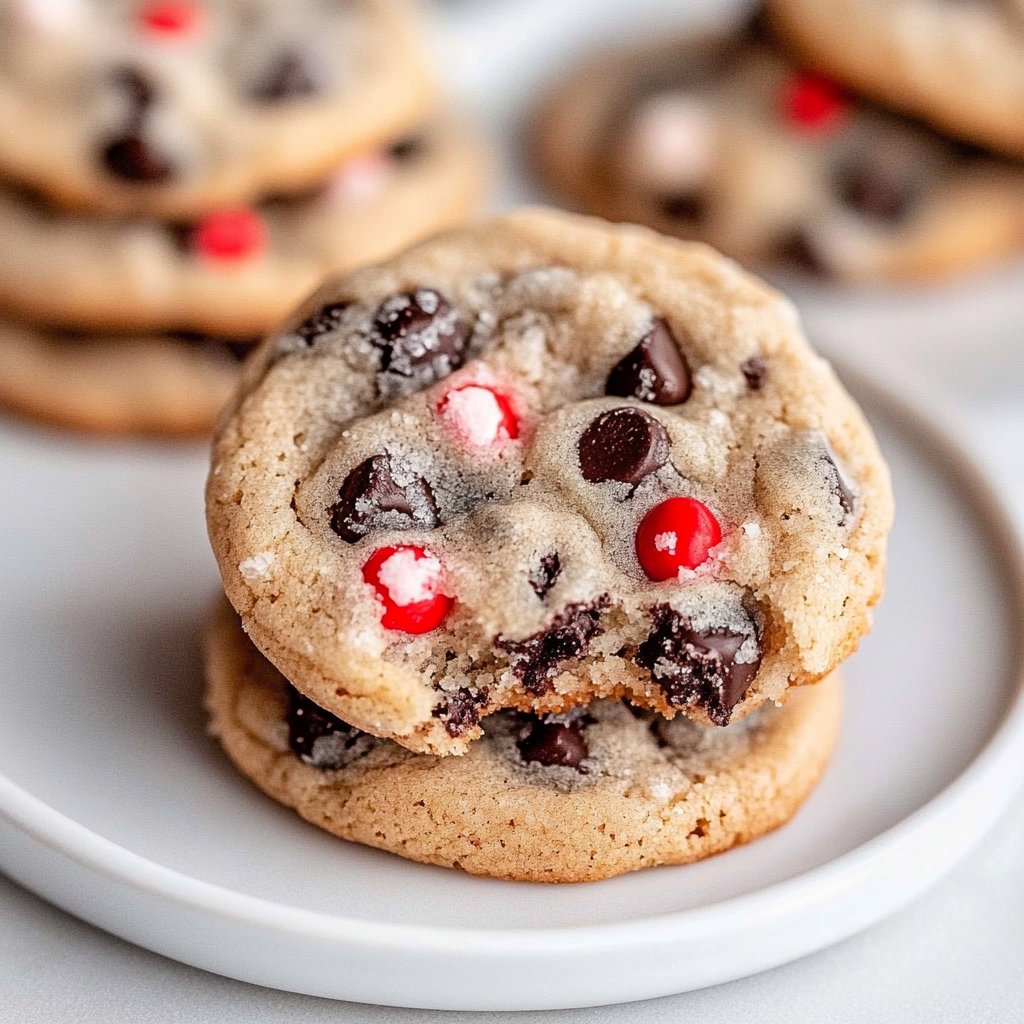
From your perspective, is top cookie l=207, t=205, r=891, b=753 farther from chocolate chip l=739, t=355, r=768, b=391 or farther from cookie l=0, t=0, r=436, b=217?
cookie l=0, t=0, r=436, b=217

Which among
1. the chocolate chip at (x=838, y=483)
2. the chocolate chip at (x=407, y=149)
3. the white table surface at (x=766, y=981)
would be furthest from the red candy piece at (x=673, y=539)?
the chocolate chip at (x=407, y=149)

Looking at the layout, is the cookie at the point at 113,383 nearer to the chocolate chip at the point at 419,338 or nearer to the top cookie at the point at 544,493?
the top cookie at the point at 544,493

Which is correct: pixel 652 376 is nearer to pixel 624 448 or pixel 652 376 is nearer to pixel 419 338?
pixel 624 448

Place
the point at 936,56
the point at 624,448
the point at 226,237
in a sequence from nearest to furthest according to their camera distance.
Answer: the point at 624,448
the point at 226,237
the point at 936,56

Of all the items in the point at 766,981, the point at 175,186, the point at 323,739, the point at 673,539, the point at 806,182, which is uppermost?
the point at 673,539

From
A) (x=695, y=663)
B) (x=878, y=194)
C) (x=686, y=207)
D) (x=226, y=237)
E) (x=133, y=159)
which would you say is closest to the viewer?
(x=695, y=663)

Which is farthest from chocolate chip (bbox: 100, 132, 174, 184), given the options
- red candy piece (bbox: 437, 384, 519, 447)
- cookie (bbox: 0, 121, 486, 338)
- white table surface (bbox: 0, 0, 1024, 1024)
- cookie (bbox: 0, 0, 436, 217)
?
white table surface (bbox: 0, 0, 1024, 1024)

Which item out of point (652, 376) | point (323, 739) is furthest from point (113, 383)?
point (652, 376)
